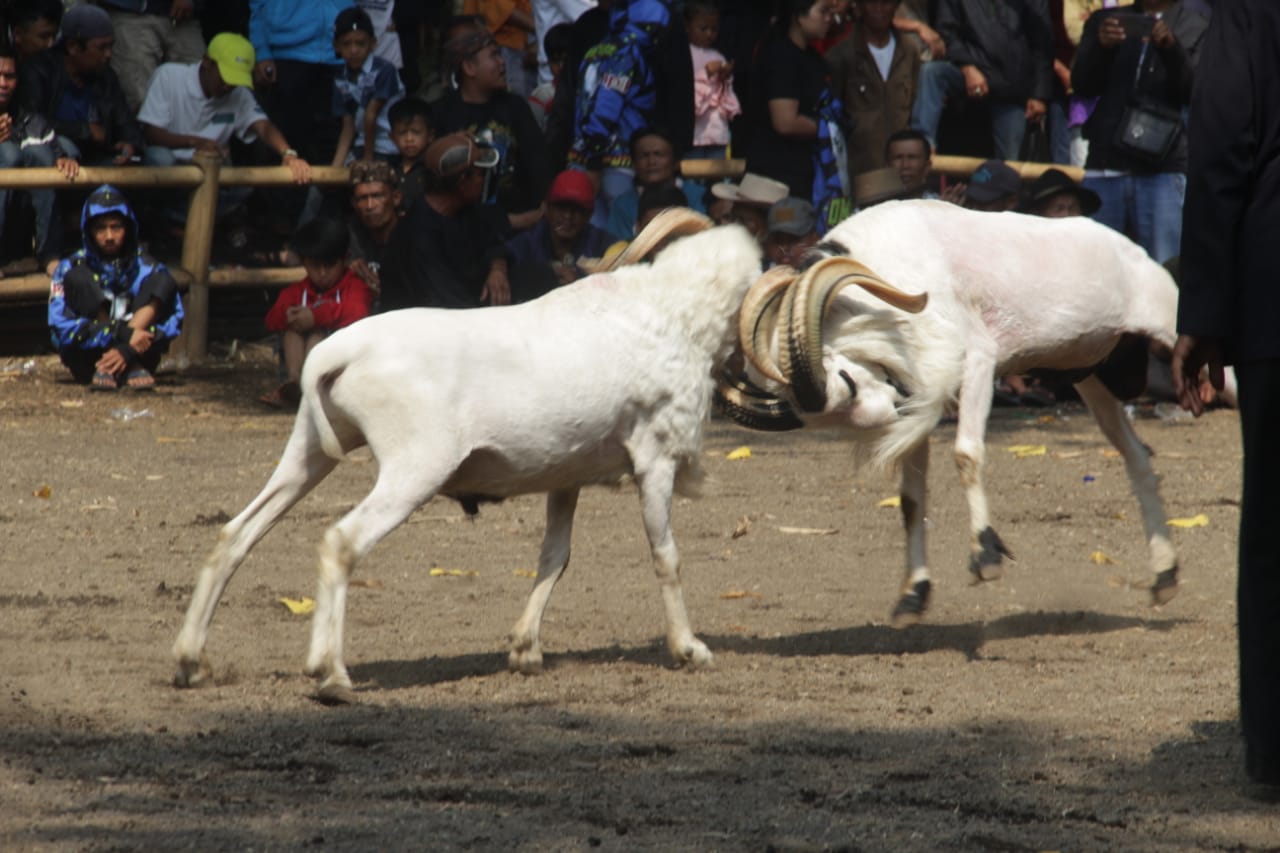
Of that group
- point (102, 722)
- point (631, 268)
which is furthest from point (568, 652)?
point (102, 722)

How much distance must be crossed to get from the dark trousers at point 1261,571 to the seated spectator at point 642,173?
25.4ft

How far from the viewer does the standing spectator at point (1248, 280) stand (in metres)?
4.45

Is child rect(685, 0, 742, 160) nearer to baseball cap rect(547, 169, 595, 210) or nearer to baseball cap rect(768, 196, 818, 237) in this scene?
baseball cap rect(547, 169, 595, 210)

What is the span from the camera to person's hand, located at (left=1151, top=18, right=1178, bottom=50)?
1142cm

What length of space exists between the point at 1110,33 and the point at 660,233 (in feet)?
20.3

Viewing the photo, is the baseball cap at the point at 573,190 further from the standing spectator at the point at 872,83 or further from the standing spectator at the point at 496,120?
the standing spectator at the point at 872,83

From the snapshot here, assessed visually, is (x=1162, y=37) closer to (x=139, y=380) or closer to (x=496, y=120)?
(x=496, y=120)

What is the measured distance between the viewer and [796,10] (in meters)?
12.5

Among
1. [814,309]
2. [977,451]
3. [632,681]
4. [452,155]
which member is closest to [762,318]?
[814,309]

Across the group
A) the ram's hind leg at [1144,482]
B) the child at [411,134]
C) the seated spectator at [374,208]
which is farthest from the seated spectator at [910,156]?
the ram's hind leg at [1144,482]

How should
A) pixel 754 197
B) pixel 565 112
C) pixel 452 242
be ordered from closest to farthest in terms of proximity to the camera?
1. pixel 754 197
2. pixel 452 242
3. pixel 565 112

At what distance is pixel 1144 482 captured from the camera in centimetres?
774

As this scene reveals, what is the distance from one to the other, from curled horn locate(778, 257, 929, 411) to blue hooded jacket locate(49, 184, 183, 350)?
22.1ft

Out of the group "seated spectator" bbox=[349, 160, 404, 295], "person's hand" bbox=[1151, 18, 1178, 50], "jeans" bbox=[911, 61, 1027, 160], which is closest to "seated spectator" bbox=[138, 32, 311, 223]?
"seated spectator" bbox=[349, 160, 404, 295]
